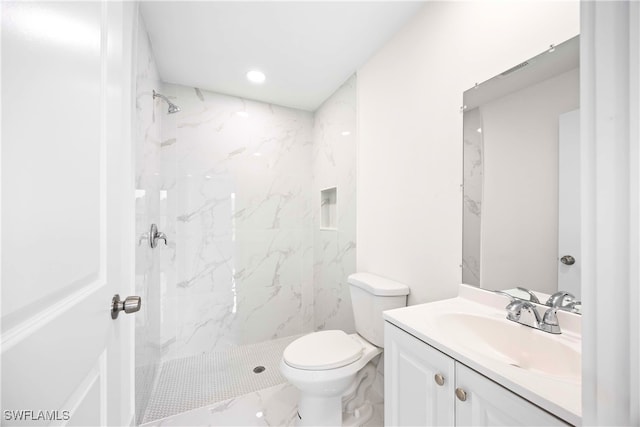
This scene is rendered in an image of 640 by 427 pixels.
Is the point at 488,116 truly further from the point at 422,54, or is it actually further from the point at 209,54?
the point at 209,54

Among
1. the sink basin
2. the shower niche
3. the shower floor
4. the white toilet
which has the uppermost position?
the shower niche

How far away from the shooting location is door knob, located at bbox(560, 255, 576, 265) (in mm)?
881

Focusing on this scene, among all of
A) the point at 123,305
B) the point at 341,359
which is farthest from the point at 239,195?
the point at 123,305

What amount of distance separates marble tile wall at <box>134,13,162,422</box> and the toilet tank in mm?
1234

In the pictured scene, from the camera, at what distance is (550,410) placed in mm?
557

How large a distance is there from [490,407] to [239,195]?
220 centimetres

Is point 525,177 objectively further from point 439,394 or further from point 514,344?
point 439,394

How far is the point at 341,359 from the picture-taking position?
1366 millimetres

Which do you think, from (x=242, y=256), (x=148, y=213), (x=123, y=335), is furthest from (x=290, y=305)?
(x=123, y=335)

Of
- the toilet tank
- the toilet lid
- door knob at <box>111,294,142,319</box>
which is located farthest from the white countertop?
door knob at <box>111,294,142,319</box>

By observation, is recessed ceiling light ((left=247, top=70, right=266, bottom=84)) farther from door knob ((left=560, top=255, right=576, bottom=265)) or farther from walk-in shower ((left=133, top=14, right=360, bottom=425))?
door knob ((left=560, top=255, right=576, bottom=265))

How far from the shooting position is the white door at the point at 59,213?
35 centimetres

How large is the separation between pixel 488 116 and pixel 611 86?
94cm

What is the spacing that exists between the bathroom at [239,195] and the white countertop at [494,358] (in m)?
0.17
